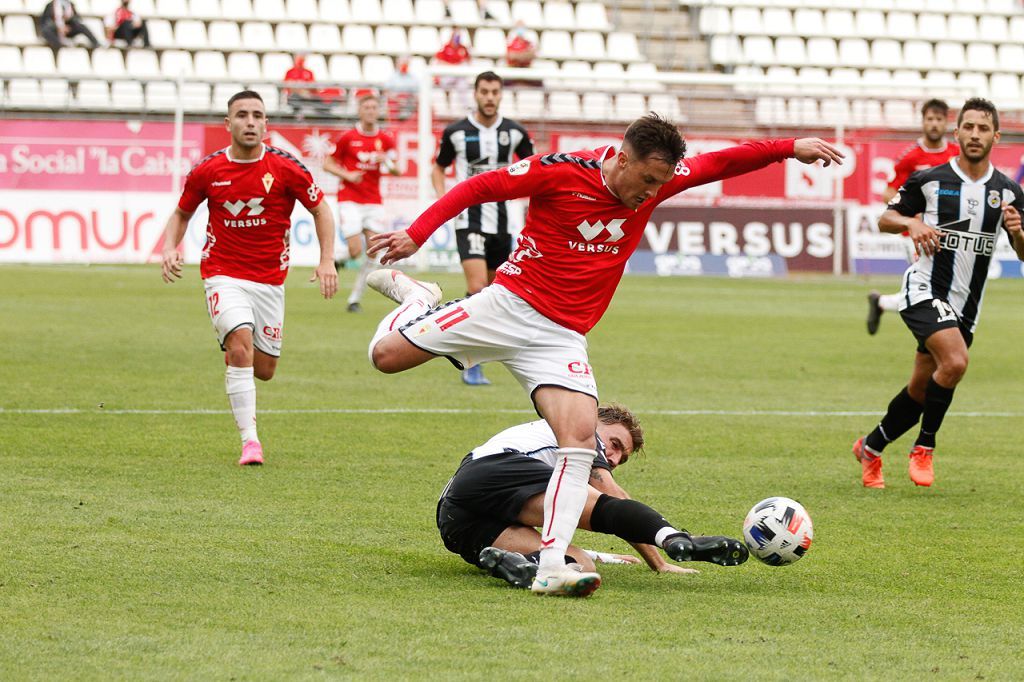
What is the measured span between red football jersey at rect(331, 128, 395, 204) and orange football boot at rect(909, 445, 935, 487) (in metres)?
12.2

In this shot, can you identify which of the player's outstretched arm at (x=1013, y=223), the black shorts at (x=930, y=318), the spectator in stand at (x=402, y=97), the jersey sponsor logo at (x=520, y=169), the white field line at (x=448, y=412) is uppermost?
the spectator in stand at (x=402, y=97)

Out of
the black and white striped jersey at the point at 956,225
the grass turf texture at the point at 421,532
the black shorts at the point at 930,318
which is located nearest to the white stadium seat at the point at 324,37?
the grass turf texture at the point at 421,532

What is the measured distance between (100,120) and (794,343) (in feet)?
46.3

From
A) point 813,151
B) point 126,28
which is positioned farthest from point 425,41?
point 813,151

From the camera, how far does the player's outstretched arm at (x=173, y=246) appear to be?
27.8 feet

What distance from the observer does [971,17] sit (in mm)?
35188

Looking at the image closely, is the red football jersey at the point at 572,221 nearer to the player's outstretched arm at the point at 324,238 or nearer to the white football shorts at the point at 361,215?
the player's outstretched arm at the point at 324,238

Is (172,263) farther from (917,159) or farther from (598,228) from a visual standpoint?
(917,159)

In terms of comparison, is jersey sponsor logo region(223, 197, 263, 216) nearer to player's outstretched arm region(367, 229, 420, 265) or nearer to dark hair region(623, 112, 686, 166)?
player's outstretched arm region(367, 229, 420, 265)

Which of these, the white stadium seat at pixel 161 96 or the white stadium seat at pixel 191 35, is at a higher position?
the white stadium seat at pixel 191 35

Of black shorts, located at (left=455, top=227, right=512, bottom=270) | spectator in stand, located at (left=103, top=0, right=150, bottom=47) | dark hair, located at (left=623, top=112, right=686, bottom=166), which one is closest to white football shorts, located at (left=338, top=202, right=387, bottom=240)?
black shorts, located at (left=455, top=227, right=512, bottom=270)

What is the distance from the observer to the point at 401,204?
25422 mm

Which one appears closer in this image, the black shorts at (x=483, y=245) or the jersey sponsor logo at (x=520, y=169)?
the jersey sponsor logo at (x=520, y=169)

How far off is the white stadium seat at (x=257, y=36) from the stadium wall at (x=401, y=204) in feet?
15.6
